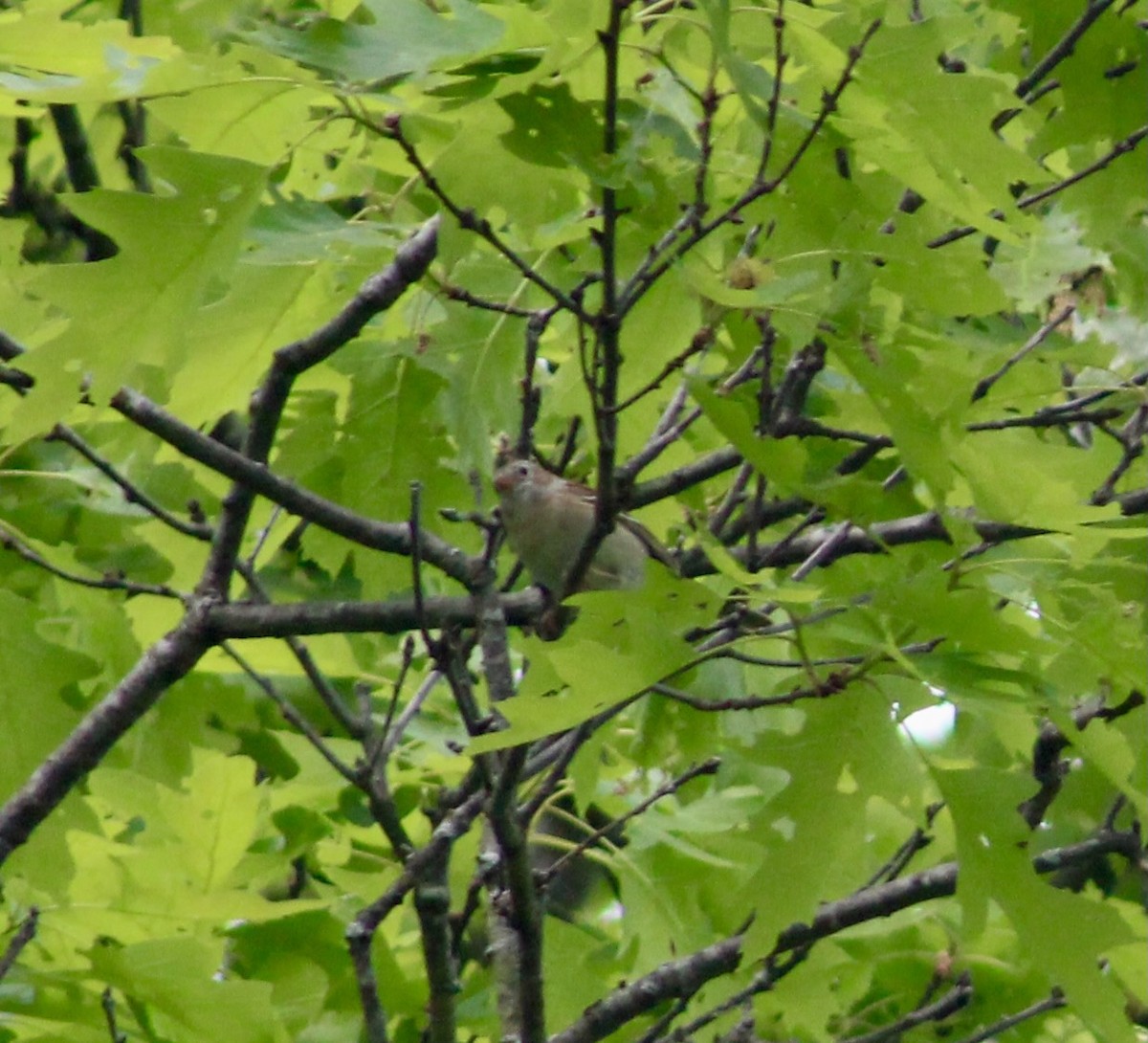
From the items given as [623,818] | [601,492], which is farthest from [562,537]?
[601,492]

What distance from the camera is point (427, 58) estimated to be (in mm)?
1797

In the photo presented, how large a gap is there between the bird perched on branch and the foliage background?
13cm

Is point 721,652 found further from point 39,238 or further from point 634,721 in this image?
point 39,238

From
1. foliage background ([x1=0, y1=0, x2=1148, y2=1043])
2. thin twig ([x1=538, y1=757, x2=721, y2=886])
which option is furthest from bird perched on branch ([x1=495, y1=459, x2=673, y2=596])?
thin twig ([x1=538, y1=757, x2=721, y2=886])

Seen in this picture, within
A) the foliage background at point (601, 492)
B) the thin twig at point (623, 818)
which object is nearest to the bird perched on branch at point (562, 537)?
the foliage background at point (601, 492)

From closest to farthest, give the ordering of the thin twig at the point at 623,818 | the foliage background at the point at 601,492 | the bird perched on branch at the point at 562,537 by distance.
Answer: the foliage background at the point at 601,492 → the thin twig at the point at 623,818 → the bird perched on branch at the point at 562,537

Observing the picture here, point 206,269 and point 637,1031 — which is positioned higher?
point 206,269

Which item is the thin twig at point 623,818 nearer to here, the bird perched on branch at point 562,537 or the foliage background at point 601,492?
the foliage background at point 601,492

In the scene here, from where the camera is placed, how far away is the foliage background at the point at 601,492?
2.01 metres

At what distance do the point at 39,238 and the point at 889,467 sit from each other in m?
4.11

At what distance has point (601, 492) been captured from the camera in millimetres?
2127

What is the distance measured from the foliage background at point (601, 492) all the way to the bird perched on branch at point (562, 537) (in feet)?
0.42

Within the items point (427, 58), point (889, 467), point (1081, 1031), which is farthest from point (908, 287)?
point (1081, 1031)

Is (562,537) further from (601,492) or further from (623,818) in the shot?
(601,492)
